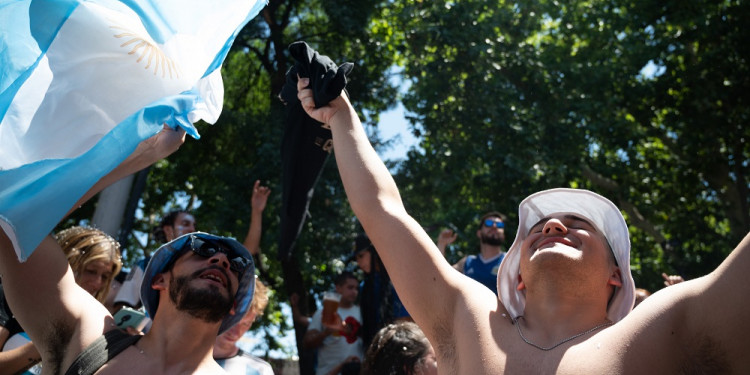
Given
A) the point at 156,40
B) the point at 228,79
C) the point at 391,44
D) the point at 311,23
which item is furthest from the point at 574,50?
the point at 156,40

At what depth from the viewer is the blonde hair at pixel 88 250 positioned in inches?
154

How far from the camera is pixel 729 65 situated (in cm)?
1250

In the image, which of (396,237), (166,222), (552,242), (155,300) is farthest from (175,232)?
(552,242)

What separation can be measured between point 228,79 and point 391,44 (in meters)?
3.73

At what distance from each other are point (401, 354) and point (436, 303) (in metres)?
1.38

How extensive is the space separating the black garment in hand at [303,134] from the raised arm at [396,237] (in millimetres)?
180

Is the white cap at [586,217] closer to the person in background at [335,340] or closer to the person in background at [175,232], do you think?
the person in background at [175,232]

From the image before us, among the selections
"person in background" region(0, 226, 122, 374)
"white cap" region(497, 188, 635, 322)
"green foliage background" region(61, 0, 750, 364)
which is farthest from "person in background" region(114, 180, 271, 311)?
"green foliage background" region(61, 0, 750, 364)

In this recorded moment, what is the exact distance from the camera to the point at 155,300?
3.45 m

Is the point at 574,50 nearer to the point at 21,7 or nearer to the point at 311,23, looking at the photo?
the point at 311,23

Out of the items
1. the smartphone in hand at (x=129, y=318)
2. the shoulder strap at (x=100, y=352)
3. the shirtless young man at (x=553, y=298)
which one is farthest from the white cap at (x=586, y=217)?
the smartphone in hand at (x=129, y=318)

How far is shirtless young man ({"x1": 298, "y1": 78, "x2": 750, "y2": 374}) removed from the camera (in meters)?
2.02

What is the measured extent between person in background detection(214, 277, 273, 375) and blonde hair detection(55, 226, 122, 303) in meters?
0.70

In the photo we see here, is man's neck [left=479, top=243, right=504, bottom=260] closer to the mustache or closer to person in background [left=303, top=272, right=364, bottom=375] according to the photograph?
person in background [left=303, top=272, right=364, bottom=375]
